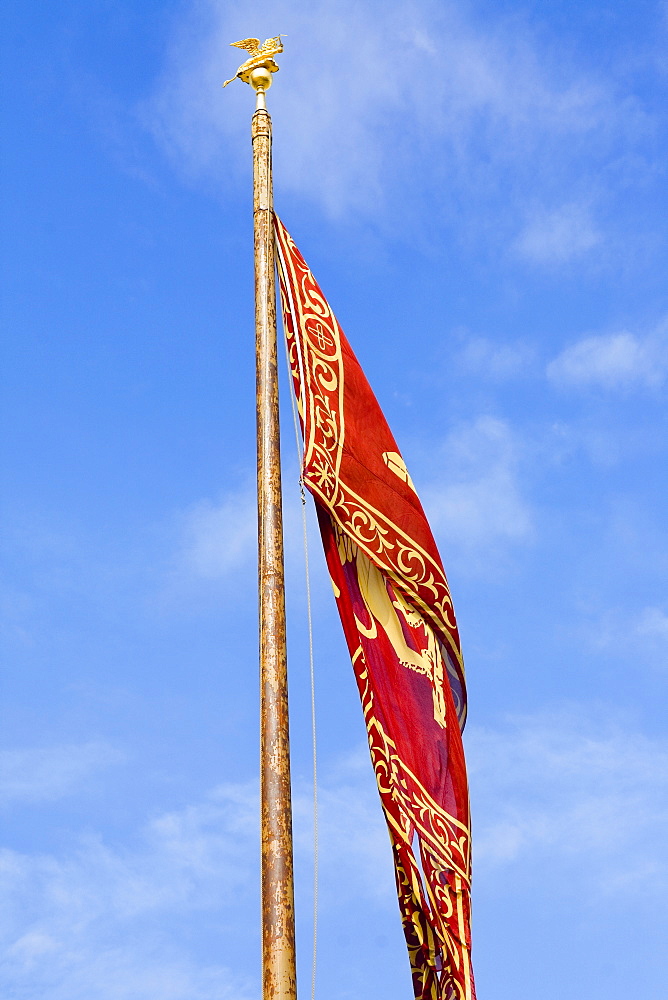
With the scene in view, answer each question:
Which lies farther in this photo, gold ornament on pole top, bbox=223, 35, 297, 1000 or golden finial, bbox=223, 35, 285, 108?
golden finial, bbox=223, 35, 285, 108

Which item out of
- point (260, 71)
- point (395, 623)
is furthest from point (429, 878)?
point (260, 71)

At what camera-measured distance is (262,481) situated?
862 centimetres

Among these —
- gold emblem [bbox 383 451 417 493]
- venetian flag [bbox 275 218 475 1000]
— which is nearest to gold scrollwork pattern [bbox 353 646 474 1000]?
venetian flag [bbox 275 218 475 1000]

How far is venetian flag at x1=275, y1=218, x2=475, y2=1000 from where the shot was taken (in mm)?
8195

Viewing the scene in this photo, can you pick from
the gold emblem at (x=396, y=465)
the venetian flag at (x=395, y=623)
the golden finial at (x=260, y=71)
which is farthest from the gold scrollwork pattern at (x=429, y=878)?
the golden finial at (x=260, y=71)

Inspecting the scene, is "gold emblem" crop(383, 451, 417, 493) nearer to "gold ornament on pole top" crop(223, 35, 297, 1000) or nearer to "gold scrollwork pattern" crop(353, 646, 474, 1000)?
"gold ornament on pole top" crop(223, 35, 297, 1000)

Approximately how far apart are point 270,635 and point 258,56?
510cm

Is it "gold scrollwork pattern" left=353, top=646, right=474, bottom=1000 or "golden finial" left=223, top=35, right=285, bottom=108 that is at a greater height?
"golden finial" left=223, top=35, right=285, bottom=108

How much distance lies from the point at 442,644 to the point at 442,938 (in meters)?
2.09

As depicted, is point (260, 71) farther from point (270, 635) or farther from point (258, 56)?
point (270, 635)

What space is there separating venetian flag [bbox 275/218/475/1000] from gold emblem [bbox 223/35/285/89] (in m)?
1.44

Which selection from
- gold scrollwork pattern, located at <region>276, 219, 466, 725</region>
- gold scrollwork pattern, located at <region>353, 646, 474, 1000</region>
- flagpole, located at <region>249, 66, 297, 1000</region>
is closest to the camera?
flagpole, located at <region>249, 66, 297, 1000</region>

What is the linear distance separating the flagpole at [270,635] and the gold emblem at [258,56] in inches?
19.9

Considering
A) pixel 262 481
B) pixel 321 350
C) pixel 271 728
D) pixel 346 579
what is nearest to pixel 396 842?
pixel 271 728
